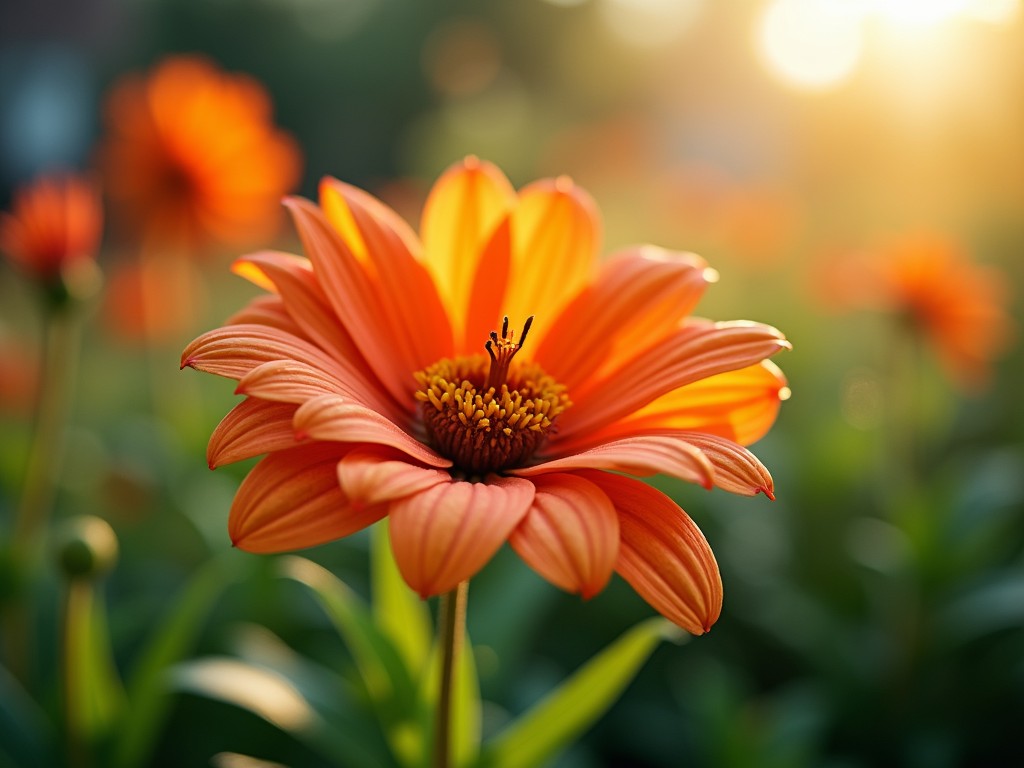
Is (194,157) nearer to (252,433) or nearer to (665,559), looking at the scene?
(252,433)

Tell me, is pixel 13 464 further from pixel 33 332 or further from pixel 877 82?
pixel 877 82

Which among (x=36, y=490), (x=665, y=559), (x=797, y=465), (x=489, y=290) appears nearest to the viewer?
(x=665, y=559)

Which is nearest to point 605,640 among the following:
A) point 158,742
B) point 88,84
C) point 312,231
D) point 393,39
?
point 158,742

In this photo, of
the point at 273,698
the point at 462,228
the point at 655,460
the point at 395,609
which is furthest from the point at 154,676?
the point at 655,460

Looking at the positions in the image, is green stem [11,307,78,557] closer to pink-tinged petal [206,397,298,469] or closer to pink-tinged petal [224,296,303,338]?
pink-tinged petal [224,296,303,338]

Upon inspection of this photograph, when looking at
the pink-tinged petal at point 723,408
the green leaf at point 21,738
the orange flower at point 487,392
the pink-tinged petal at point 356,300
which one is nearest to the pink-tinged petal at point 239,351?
the orange flower at point 487,392

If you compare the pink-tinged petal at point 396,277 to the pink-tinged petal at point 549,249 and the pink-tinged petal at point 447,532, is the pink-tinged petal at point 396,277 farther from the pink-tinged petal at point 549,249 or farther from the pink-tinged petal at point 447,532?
the pink-tinged petal at point 447,532
